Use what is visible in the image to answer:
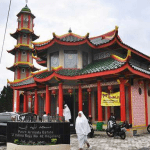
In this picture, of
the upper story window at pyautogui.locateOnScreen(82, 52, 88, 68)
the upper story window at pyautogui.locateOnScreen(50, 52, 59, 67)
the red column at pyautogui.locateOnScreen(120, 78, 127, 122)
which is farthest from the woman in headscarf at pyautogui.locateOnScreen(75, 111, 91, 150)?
the upper story window at pyautogui.locateOnScreen(50, 52, 59, 67)

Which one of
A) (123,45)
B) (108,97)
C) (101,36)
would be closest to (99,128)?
(108,97)

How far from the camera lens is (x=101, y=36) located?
20250mm

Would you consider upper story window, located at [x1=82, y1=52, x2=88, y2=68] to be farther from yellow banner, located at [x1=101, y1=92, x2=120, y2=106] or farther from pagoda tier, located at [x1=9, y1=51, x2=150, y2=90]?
yellow banner, located at [x1=101, y1=92, x2=120, y2=106]

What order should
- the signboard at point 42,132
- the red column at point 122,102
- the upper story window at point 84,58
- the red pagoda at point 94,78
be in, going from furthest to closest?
the upper story window at point 84,58, the red pagoda at point 94,78, the red column at point 122,102, the signboard at point 42,132

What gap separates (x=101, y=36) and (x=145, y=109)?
7.73 m

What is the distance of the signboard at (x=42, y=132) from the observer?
855 centimetres

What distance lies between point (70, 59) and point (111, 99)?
5.23m

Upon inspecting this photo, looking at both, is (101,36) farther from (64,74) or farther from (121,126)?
(121,126)

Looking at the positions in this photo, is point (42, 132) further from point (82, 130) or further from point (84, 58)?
point (84, 58)

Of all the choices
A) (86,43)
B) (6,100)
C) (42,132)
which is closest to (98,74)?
(86,43)

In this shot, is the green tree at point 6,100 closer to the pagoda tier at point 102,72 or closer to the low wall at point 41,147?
the pagoda tier at point 102,72

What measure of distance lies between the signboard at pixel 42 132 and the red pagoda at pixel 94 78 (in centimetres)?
623

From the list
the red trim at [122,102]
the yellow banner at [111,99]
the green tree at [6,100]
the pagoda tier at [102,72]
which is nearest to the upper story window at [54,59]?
the pagoda tier at [102,72]

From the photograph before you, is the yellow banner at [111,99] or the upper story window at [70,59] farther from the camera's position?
the upper story window at [70,59]
